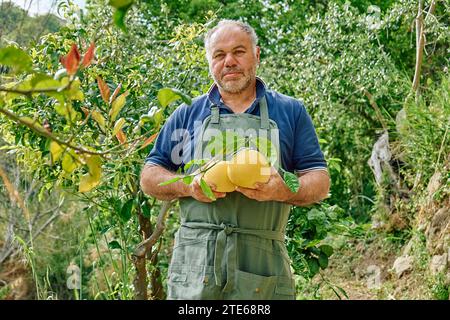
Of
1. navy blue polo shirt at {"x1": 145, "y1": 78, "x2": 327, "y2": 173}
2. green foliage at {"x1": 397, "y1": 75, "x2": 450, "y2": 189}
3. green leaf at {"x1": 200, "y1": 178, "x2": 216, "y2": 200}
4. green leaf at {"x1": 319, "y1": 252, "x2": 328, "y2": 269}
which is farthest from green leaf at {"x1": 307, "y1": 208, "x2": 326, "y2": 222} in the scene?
green foliage at {"x1": 397, "y1": 75, "x2": 450, "y2": 189}

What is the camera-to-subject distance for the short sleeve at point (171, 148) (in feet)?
8.37

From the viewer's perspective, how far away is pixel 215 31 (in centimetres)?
261

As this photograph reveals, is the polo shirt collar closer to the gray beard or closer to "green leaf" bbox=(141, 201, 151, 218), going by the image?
the gray beard

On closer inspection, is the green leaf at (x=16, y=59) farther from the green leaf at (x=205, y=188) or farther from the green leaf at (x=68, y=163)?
the green leaf at (x=205, y=188)

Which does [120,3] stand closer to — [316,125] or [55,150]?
[55,150]

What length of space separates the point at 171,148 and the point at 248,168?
0.51m

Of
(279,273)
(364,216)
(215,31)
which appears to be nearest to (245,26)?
(215,31)

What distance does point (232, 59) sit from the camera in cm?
252

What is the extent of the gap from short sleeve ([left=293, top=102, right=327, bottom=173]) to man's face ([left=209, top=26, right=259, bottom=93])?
0.21 m

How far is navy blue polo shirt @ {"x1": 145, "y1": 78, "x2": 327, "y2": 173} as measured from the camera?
247 centimetres

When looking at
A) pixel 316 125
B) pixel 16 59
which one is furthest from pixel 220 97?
pixel 316 125

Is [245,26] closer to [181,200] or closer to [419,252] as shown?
[181,200]

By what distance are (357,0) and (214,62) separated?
346 inches

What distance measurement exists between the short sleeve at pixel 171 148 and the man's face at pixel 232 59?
7.4 inches
